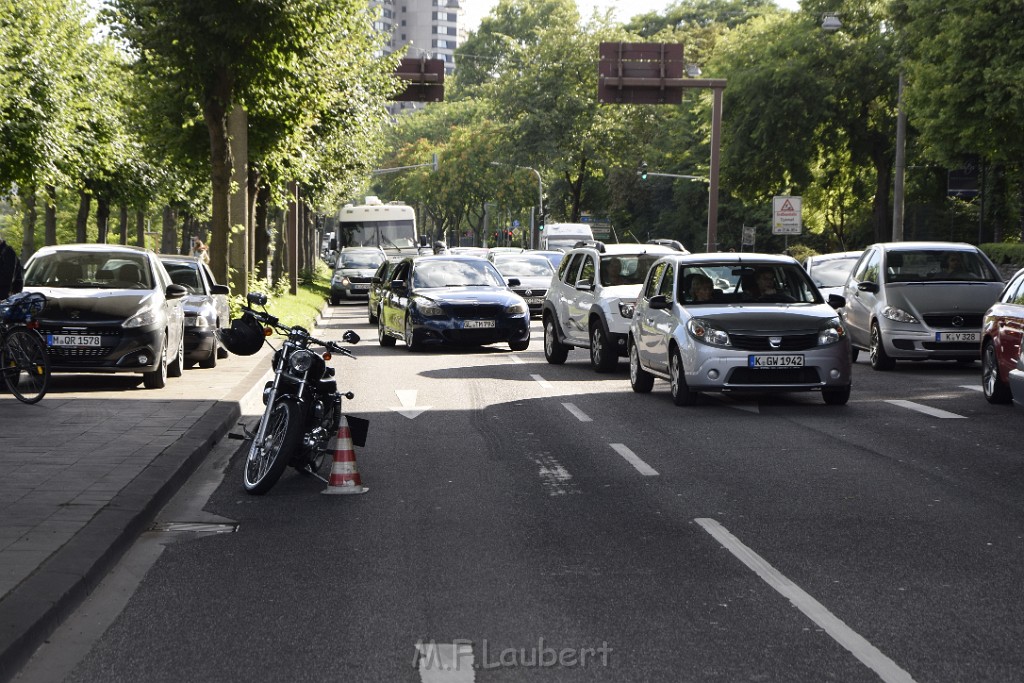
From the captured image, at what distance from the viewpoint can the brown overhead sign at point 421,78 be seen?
3812 centimetres

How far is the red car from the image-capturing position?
14.3 meters

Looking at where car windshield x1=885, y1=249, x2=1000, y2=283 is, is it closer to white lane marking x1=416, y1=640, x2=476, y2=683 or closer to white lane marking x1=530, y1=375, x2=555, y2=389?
white lane marking x1=530, y1=375, x2=555, y2=389

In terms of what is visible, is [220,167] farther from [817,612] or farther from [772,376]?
[817,612]

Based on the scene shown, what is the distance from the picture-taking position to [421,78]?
126ft

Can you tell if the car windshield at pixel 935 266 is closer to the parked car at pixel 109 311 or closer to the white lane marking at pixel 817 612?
the parked car at pixel 109 311

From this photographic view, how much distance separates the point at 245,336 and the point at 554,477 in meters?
2.29

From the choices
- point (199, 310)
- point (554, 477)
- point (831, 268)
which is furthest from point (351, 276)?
point (554, 477)

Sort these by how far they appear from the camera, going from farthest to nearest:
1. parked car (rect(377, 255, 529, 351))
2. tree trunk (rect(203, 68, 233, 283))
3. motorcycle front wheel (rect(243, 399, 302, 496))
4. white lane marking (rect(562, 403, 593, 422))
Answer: tree trunk (rect(203, 68, 233, 283)), parked car (rect(377, 255, 529, 351)), white lane marking (rect(562, 403, 593, 422)), motorcycle front wheel (rect(243, 399, 302, 496))

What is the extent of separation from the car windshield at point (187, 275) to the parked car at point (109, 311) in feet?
9.56

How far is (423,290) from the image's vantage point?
2456cm

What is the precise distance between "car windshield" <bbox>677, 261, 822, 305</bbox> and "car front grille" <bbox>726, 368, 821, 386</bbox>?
1.30 metres

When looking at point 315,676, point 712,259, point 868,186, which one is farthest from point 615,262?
point 868,186

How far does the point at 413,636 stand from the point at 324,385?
423 cm

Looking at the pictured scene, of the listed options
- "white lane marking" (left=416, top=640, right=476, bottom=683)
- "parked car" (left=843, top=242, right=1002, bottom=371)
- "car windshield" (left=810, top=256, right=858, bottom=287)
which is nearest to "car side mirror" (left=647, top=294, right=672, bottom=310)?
"parked car" (left=843, top=242, right=1002, bottom=371)
